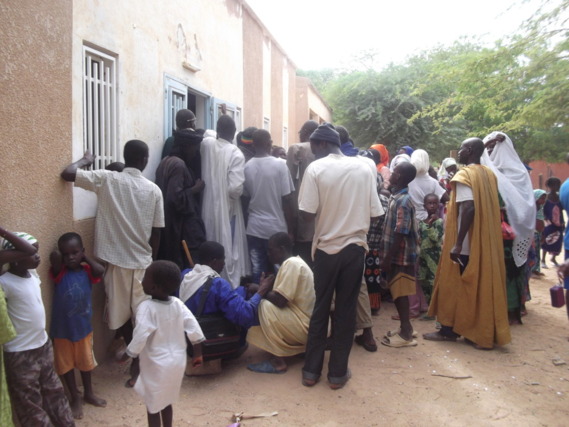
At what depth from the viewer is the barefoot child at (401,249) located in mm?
4605

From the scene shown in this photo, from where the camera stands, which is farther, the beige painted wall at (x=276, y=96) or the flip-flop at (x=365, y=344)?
the beige painted wall at (x=276, y=96)

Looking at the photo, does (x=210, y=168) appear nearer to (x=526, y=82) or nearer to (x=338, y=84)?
(x=526, y=82)

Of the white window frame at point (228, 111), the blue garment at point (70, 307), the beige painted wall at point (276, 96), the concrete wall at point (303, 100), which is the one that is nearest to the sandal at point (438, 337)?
the blue garment at point (70, 307)

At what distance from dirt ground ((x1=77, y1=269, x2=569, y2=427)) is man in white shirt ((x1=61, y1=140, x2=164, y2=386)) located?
0.51 metres

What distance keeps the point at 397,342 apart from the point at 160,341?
2668mm

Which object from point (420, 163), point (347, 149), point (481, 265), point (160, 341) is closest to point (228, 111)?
point (347, 149)

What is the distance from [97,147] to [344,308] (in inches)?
96.1

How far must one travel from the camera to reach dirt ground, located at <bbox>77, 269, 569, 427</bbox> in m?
3.38

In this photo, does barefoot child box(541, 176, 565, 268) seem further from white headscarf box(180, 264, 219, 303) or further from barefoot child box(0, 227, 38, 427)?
barefoot child box(0, 227, 38, 427)

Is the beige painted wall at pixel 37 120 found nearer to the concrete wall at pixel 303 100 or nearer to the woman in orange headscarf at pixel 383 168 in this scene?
the woman in orange headscarf at pixel 383 168

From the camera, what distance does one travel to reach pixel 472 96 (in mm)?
11172

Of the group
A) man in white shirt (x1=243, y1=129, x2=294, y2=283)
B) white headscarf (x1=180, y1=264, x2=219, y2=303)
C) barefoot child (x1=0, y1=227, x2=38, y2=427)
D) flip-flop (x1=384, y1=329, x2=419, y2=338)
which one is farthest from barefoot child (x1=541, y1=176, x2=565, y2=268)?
barefoot child (x1=0, y1=227, x2=38, y2=427)

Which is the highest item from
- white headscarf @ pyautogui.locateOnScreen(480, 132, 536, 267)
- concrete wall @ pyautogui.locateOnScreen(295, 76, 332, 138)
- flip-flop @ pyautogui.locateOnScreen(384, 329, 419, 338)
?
concrete wall @ pyautogui.locateOnScreen(295, 76, 332, 138)

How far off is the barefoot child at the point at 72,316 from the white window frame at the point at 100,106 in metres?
0.98
